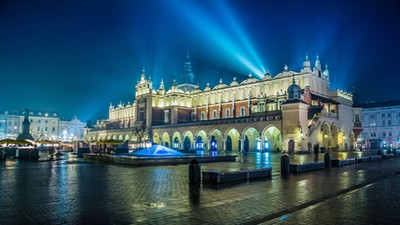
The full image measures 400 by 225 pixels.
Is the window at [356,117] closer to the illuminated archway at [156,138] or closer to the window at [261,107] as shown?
the window at [261,107]

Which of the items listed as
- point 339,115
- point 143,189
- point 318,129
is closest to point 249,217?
point 143,189

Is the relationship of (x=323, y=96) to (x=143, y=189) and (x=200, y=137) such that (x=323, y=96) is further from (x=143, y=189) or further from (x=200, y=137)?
(x=143, y=189)

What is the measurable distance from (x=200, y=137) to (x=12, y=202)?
62.6 meters

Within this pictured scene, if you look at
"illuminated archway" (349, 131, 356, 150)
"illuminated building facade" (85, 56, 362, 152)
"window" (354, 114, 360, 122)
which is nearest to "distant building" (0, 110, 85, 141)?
"illuminated building facade" (85, 56, 362, 152)

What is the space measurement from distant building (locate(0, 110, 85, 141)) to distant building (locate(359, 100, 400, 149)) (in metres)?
93.9

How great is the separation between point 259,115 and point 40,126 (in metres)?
93.1

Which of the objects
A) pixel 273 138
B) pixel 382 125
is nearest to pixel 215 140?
pixel 273 138

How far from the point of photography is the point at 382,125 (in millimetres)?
90688

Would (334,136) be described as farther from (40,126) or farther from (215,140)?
(40,126)

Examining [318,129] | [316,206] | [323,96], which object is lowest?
[316,206]

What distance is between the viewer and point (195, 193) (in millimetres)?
10727

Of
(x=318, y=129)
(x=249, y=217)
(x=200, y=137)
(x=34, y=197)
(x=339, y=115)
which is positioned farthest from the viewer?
(x=200, y=137)

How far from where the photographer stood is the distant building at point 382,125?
87.5 meters

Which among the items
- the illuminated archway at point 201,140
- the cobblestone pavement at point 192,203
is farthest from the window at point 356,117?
the cobblestone pavement at point 192,203
